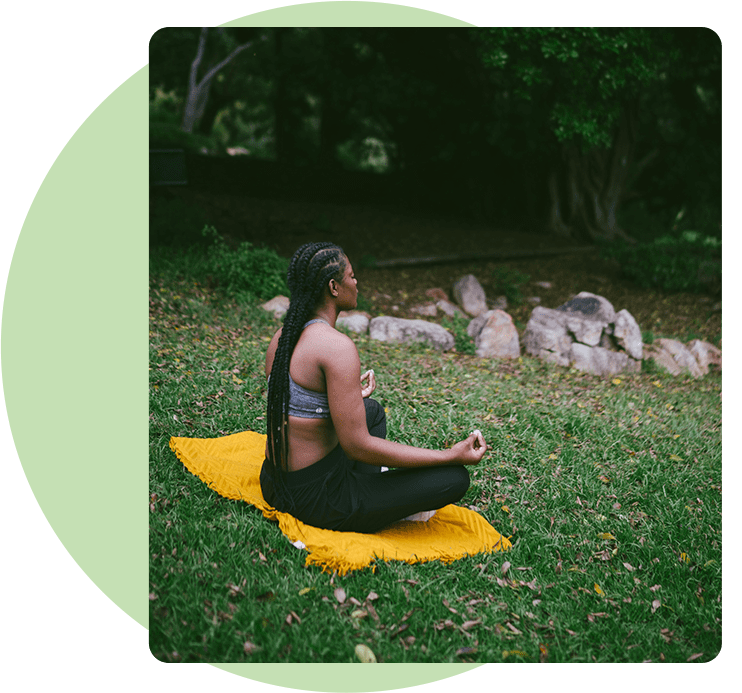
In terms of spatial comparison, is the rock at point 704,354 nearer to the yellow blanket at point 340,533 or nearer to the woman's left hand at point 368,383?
the yellow blanket at point 340,533

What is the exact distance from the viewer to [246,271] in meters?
7.49

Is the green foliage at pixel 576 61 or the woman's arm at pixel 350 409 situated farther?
the green foliage at pixel 576 61

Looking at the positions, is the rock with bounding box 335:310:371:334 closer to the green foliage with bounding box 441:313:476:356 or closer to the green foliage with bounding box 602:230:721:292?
the green foliage with bounding box 441:313:476:356

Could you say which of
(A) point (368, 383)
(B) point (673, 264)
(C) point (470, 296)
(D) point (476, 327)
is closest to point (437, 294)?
(C) point (470, 296)

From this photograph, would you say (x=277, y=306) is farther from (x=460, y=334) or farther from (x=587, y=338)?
(x=587, y=338)

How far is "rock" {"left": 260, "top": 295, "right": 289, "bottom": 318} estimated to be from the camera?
23.1 ft

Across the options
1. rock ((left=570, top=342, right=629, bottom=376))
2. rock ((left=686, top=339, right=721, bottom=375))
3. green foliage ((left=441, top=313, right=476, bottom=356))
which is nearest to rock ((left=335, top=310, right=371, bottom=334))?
green foliage ((left=441, top=313, right=476, bottom=356))

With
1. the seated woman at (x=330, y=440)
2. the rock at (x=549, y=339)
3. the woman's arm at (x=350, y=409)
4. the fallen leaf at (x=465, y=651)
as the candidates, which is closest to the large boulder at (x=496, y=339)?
the rock at (x=549, y=339)

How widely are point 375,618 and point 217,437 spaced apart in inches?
68.6

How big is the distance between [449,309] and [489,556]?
240 inches

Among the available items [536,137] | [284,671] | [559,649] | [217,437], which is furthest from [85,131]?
[536,137]

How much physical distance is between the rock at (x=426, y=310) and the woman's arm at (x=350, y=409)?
598 centimetres

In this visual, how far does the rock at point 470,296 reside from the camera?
9.32 m

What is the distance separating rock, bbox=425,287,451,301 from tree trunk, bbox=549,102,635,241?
5.81 meters
